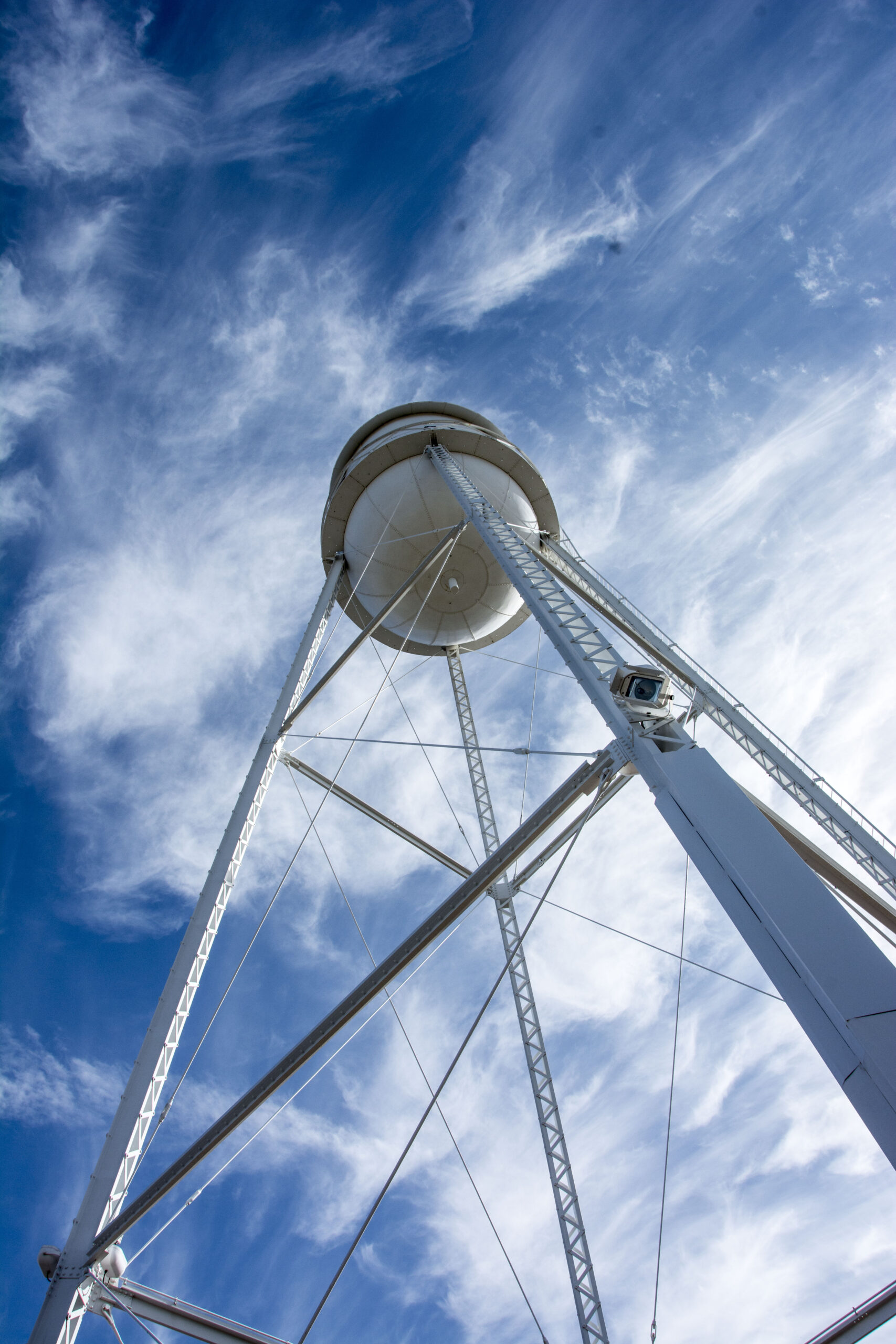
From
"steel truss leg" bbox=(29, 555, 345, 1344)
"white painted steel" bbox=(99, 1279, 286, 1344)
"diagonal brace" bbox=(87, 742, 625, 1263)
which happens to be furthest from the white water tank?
"white painted steel" bbox=(99, 1279, 286, 1344)

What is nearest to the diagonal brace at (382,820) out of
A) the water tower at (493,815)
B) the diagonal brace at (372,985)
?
the water tower at (493,815)

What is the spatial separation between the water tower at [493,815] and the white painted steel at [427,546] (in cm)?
3

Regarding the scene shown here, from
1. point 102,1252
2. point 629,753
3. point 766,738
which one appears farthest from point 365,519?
point 102,1252

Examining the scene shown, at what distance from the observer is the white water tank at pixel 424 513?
11.2 meters

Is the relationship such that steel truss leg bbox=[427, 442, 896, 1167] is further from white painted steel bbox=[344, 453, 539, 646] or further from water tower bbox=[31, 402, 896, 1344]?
white painted steel bbox=[344, 453, 539, 646]

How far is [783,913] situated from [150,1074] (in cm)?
507

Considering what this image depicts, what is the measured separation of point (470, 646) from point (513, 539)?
20.9ft

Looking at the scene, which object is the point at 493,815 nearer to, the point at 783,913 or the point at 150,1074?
the point at 150,1074

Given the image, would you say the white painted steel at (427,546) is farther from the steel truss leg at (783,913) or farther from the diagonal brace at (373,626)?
the steel truss leg at (783,913)

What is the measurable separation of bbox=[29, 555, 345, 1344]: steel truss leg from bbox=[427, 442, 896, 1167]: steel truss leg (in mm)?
4267

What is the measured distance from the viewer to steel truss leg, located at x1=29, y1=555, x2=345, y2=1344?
4.89 meters

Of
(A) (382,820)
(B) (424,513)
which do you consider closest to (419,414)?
(B) (424,513)

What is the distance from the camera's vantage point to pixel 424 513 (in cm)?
1117

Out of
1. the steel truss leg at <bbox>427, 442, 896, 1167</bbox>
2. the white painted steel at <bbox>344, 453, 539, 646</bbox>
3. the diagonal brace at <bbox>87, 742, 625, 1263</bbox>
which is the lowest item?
the steel truss leg at <bbox>427, 442, 896, 1167</bbox>
